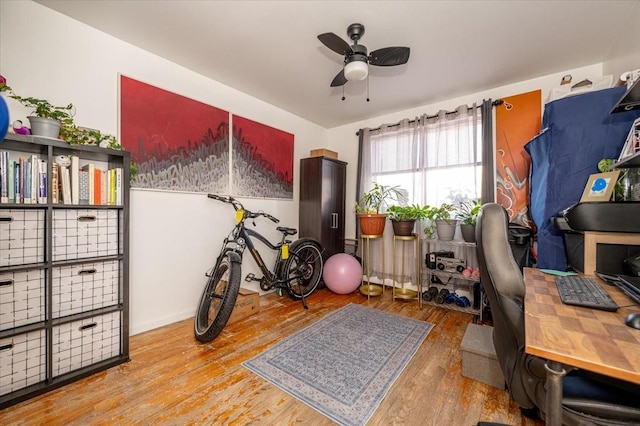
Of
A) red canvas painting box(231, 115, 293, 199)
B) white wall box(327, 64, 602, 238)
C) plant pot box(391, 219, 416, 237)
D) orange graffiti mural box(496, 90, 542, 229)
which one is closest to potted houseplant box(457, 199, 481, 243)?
orange graffiti mural box(496, 90, 542, 229)

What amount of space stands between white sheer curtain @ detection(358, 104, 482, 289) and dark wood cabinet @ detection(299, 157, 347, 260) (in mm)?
408

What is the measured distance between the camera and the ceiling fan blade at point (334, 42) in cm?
170

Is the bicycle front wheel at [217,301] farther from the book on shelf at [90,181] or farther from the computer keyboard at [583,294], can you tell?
Answer: the computer keyboard at [583,294]

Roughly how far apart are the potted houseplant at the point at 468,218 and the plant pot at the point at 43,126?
3.40 m

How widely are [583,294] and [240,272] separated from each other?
6.82 ft

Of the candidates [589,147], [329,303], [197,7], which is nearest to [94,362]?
[329,303]

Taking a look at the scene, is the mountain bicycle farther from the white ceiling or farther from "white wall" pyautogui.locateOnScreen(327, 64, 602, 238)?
the white ceiling

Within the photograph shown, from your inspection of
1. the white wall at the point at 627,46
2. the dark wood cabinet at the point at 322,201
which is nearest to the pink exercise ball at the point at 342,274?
the dark wood cabinet at the point at 322,201

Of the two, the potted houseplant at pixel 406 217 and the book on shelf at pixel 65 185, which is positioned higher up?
the book on shelf at pixel 65 185

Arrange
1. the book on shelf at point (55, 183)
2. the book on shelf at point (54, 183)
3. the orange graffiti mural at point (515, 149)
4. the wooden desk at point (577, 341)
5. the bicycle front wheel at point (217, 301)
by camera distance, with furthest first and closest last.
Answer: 1. the orange graffiti mural at point (515, 149)
2. the bicycle front wheel at point (217, 301)
3. the book on shelf at point (54, 183)
4. the book on shelf at point (55, 183)
5. the wooden desk at point (577, 341)

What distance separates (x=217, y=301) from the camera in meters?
2.38

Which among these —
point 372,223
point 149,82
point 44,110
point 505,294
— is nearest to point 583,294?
point 505,294

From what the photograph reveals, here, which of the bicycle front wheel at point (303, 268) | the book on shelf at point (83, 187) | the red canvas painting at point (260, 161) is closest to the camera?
the book on shelf at point (83, 187)

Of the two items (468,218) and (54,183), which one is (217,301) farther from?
(468,218)
